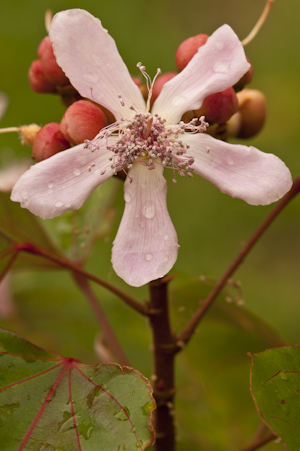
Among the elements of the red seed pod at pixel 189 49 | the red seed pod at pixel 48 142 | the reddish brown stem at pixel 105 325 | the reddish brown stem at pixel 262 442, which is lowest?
the reddish brown stem at pixel 105 325

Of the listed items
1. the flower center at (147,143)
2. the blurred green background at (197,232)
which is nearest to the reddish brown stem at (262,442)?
the blurred green background at (197,232)

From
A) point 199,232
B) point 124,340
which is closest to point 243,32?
point 199,232

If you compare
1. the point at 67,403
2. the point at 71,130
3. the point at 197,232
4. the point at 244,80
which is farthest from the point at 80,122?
the point at 197,232

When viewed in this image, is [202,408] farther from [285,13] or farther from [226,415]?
[285,13]

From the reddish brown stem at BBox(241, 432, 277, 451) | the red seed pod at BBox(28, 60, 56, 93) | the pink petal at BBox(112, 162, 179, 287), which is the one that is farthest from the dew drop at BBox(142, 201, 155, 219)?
the reddish brown stem at BBox(241, 432, 277, 451)

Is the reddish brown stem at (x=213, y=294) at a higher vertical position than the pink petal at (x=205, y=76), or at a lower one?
lower

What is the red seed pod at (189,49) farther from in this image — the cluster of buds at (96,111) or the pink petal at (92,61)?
the pink petal at (92,61)

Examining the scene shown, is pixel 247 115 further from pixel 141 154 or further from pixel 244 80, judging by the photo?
pixel 141 154
